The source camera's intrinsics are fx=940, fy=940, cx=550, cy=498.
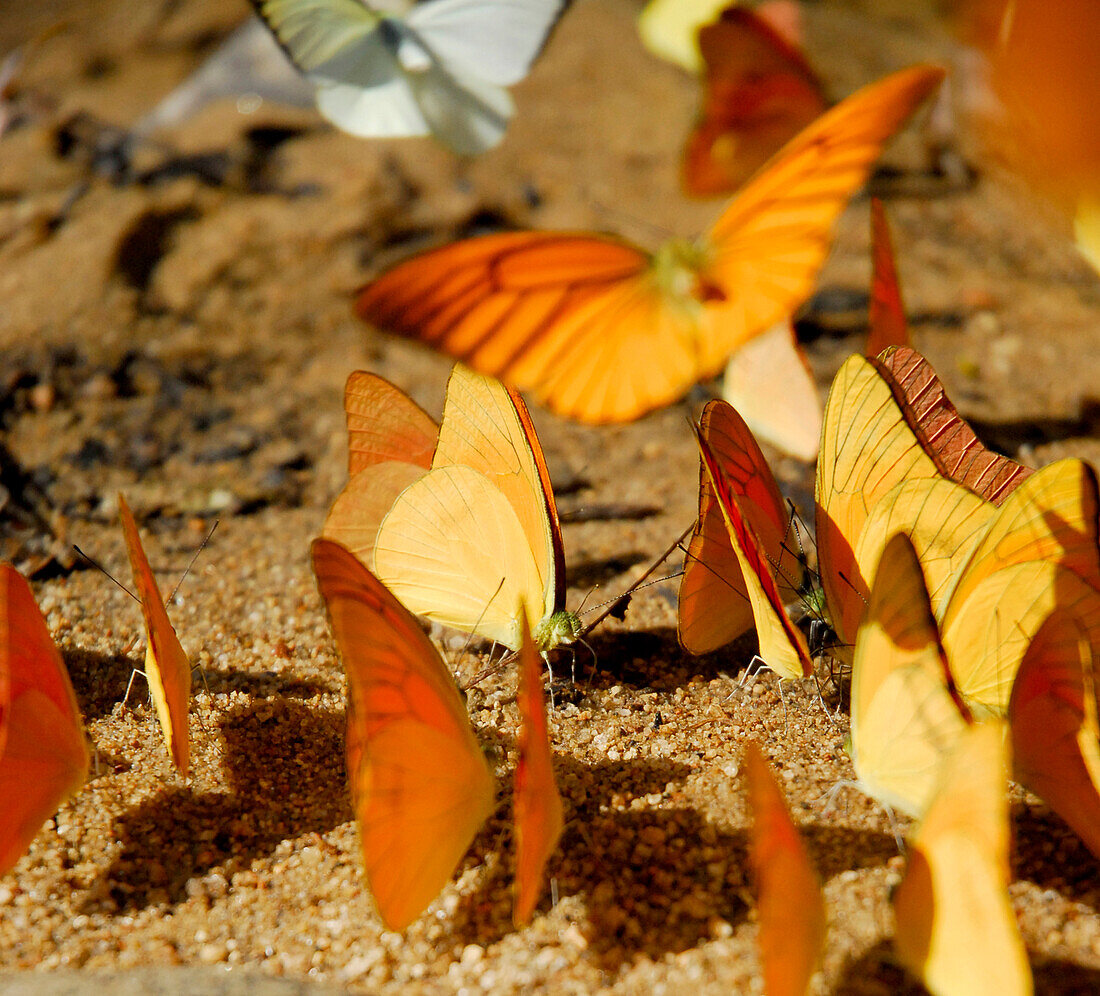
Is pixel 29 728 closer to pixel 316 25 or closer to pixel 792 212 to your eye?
pixel 792 212

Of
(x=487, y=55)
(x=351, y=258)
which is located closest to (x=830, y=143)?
(x=487, y=55)

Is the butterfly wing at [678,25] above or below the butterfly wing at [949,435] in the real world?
above

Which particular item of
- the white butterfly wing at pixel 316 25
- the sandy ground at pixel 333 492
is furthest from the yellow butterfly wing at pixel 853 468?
the white butterfly wing at pixel 316 25

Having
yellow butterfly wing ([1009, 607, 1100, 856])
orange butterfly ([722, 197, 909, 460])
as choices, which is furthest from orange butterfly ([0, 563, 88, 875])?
orange butterfly ([722, 197, 909, 460])

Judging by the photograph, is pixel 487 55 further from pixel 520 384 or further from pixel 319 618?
pixel 319 618

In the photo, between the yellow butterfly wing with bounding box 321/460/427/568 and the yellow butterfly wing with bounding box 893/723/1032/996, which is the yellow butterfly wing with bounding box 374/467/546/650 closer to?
the yellow butterfly wing with bounding box 321/460/427/568

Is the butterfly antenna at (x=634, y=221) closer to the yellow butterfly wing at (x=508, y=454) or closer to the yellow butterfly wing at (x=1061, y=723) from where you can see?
the yellow butterfly wing at (x=508, y=454)
